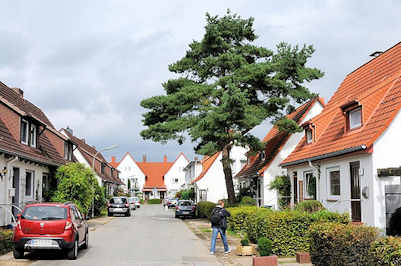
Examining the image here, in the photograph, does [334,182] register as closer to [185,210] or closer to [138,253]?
[138,253]

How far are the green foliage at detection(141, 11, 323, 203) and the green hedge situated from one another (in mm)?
12822

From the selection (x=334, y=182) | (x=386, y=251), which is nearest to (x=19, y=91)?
(x=334, y=182)

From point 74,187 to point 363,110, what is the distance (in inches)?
607

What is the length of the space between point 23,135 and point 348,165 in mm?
15123

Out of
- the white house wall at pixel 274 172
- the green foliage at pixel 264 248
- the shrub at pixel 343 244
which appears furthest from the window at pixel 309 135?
the shrub at pixel 343 244

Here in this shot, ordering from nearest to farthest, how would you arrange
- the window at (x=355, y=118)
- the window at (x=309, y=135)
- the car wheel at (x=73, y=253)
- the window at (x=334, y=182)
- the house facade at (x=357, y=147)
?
the car wheel at (x=73, y=253), the house facade at (x=357, y=147), the window at (x=355, y=118), the window at (x=334, y=182), the window at (x=309, y=135)

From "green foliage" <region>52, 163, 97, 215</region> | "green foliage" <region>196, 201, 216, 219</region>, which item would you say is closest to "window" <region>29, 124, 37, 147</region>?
"green foliage" <region>52, 163, 97, 215</region>

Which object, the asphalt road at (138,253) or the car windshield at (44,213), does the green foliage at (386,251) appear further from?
the car windshield at (44,213)

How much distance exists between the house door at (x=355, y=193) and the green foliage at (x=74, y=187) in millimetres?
14475

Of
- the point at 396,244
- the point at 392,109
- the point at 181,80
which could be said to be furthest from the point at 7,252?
the point at 181,80

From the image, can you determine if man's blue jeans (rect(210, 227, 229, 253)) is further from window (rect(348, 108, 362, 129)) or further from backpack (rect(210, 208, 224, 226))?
window (rect(348, 108, 362, 129))

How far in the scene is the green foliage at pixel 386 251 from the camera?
25.6 ft

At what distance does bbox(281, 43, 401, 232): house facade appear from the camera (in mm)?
15453

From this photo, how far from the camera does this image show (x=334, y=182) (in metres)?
19.3
